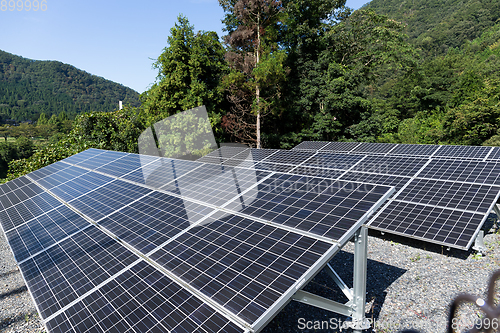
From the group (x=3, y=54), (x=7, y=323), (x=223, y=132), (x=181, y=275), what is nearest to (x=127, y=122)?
(x=223, y=132)

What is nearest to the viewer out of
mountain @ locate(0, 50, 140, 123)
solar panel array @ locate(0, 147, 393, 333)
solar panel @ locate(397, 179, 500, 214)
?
solar panel array @ locate(0, 147, 393, 333)

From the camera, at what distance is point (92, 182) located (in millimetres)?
10086

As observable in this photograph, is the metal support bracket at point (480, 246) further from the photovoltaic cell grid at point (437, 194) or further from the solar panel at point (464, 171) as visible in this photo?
the solar panel at point (464, 171)

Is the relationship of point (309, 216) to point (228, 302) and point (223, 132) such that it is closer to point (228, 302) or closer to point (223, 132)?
point (228, 302)

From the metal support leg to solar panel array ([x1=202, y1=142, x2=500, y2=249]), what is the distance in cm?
159

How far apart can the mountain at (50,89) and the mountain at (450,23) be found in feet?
411

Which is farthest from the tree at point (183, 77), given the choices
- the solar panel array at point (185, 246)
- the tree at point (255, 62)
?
the solar panel array at point (185, 246)

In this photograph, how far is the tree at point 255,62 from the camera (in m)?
23.8

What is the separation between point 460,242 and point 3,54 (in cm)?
19886

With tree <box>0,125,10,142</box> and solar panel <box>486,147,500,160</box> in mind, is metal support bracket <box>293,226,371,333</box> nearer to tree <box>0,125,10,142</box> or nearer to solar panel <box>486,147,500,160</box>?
solar panel <box>486,147,500,160</box>

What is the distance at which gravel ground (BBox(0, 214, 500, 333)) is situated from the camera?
6738 millimetres

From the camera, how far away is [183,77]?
25156 mm

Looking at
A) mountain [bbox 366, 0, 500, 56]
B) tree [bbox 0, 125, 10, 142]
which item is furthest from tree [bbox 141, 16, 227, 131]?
tree [bbox 0, 125, 10, 142]

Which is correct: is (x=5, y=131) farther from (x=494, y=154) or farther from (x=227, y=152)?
(x=494, y=154)
